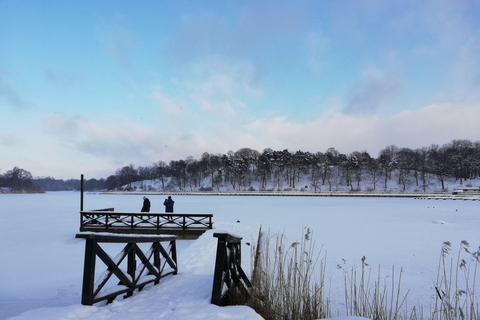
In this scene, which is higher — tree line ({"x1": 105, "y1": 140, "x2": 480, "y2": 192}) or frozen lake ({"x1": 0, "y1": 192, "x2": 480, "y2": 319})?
tree line ({"x1": 105, "y1": 140, "x2": 480, "y2": 192})

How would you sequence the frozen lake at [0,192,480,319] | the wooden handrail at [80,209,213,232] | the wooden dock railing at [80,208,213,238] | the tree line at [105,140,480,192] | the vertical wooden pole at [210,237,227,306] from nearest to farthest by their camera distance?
the vertical wooden pole at [210,237,227,306] < the frozen lake at [0,192,480,319] < the wooden dock railing at [80,208,213,238] < the wooden handrail at [80,209,213,232] < the tree line at [105,140,480,192]

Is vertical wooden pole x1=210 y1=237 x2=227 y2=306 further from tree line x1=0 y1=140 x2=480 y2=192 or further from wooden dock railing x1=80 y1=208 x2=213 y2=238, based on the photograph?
tree line x1=0 y1=140 x2=480 y2=192

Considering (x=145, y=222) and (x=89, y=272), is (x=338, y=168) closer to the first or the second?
(x=145, y=222)

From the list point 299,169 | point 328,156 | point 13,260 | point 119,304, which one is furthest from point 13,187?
point 119,304

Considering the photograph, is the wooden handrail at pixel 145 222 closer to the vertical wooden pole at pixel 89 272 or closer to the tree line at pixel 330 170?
the vertical wooden pole at pixel 89 272

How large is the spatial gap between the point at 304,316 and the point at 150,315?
82.1 inches

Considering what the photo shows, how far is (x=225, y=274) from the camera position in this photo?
3979 millimetres

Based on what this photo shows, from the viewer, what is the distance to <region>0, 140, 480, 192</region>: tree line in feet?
216

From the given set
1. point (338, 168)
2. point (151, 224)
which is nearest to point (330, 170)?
point (338, 168)

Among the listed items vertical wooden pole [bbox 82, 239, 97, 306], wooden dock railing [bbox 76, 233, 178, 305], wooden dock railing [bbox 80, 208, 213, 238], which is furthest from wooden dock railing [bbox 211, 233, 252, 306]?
wooden dock railing [bbox 80, 208, 213, 238]

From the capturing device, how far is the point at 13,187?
9119 centimetres

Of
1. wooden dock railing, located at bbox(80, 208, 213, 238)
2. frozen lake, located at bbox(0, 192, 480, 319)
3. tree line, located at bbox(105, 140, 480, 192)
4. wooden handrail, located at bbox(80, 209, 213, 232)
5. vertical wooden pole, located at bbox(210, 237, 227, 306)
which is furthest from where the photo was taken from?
tree line, located at bbox(105, 140, 480, 192)

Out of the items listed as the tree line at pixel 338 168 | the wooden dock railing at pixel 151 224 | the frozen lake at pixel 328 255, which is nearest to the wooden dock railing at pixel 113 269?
the frozen lake at pixel 328 255

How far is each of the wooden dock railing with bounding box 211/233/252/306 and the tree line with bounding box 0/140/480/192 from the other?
204 feet
